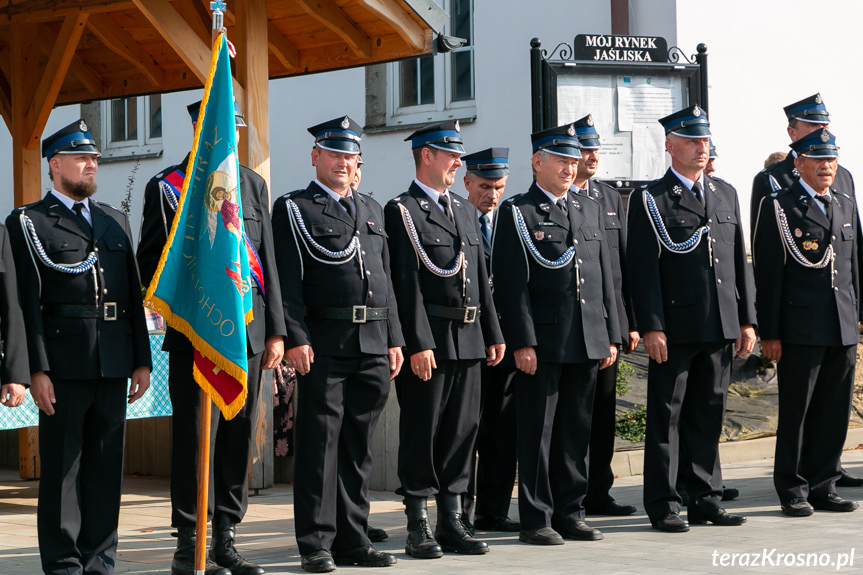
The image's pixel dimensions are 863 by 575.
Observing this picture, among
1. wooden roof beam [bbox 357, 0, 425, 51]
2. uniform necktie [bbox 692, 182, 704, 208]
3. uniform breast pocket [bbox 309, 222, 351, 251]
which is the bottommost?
uniform breast pocket [bbox 309, 222, 351, 251]

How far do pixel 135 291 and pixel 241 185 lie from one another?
2.19 ft

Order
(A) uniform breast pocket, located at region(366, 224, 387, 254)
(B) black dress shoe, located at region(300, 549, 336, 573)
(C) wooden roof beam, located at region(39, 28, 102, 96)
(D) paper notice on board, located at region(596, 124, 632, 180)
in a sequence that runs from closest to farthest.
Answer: (B) black dress shoe, located at region(300, 549, 336, 573), (A) uniform breast pocket, located at region(366, 224, 387, 254), (D) paper notice on board, located at region(596, 124, 632, 180), (C) wooden roof beam, located at region(39, 28, 102, 96)

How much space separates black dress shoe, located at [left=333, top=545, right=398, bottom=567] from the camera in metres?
5.75

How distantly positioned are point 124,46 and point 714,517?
222 inches

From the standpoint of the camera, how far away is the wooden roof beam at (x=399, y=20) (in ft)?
26.2

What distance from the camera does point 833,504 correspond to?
703cm

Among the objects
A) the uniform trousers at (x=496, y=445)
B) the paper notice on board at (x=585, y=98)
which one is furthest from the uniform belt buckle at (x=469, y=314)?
the paper notice on board at (x=585, y=98)

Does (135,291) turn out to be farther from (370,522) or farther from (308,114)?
(308,114)

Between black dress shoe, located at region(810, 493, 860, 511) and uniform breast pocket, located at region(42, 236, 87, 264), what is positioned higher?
uniform breast pocket, located at region(42, 236, 87, 264)

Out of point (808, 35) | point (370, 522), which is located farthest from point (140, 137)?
point (370, 522)

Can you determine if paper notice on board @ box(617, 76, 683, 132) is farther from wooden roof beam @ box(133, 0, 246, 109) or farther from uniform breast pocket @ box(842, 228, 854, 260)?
wooden roof beam @ box(133, 0, 246, 109)

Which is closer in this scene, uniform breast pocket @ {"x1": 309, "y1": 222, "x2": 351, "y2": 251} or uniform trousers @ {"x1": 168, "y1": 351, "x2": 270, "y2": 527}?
uniform trousers @ {"x1": 168, "y1": 351, "x2": 270, "y2": 527}

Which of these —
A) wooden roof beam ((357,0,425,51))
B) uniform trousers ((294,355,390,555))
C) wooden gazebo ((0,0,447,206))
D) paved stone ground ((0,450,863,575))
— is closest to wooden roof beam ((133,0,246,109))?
wooden gazebo ((0,0,447,206))

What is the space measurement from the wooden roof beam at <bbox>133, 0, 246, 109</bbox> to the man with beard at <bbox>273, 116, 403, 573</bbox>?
73.6 inches
